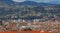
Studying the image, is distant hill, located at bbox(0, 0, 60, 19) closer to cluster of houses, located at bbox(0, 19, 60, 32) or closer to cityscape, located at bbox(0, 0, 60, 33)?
cityscape, located at bbox(0, 0, 60, 33)

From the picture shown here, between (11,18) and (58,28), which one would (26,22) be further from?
(58,28)

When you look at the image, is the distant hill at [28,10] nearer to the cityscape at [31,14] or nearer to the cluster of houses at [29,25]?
the cityscape at [31,14]

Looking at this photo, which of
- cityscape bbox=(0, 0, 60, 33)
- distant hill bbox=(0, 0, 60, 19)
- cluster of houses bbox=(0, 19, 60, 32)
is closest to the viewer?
cluster of houses bbox=(0, 19, 60, 32)

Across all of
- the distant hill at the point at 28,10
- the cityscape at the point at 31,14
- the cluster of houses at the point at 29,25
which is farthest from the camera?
the distant hill at the point at 28,10

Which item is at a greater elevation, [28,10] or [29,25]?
[28,10]

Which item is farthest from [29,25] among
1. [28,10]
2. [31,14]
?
[28,10]

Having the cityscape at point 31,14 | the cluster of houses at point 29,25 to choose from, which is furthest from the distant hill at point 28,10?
the cluster of houses at point 29,25

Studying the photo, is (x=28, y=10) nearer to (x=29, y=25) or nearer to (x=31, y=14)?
(x=31, y=14)

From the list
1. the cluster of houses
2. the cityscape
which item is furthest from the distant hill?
the cluster of houses

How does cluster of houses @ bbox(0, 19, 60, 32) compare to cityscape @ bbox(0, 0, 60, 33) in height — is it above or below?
below

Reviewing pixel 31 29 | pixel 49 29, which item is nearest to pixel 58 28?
pixel 49 29

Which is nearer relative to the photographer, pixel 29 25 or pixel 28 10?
Answer: pixel 29 25
